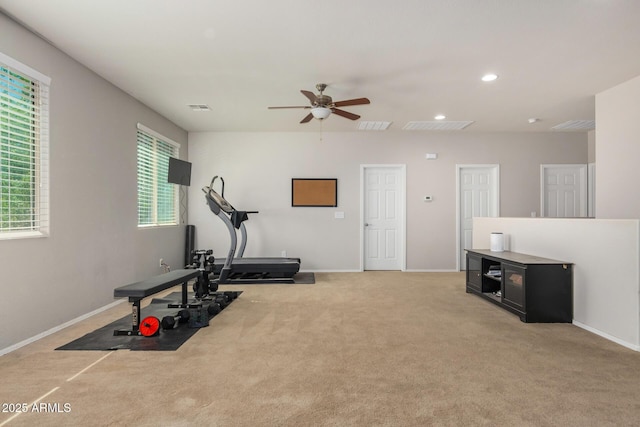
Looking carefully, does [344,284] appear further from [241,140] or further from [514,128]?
[514,128]

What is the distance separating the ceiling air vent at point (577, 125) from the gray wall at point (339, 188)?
353 millimetres

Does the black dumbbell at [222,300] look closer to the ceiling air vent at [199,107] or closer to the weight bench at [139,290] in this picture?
the weight bench at [139,290]

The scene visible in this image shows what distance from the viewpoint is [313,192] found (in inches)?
257

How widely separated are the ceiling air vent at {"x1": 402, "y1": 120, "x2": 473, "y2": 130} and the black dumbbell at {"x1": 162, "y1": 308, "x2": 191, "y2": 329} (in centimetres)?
464

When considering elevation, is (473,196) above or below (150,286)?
above

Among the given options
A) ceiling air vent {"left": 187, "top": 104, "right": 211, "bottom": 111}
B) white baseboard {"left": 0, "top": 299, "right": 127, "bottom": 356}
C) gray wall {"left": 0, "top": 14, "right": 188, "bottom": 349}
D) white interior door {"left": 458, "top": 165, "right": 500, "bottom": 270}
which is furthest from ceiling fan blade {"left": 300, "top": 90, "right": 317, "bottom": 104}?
white interior door {"left": 458, "top": 165, "right": 500, "bottom": 270}

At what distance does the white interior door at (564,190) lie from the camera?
659 centimetres

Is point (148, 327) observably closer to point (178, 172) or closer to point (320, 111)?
point (320, 111)

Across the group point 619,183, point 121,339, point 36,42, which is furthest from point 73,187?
point 619,183

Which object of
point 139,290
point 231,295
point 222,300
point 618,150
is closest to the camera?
point 139,290

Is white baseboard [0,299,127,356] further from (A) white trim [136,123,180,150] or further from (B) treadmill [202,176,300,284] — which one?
(A) white trim [136,123,180,150]

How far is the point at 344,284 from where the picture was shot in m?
5.43

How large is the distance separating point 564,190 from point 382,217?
3.53 m

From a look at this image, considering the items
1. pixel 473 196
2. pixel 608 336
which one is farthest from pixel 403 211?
pixel 608 336
